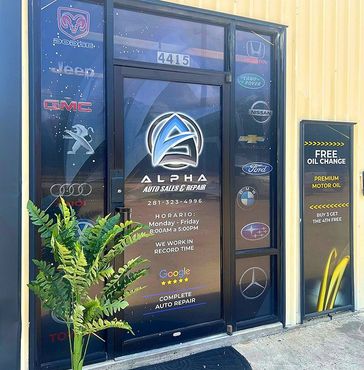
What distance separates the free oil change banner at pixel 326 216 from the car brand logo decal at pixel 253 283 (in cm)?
48

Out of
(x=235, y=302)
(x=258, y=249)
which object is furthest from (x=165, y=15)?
(x=235, y=302)

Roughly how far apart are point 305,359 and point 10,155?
9.27 ft

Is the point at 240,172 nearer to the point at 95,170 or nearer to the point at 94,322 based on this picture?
the point at 95,170

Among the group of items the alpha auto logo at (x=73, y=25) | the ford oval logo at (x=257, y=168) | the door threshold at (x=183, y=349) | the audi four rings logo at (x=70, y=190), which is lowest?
the door threshold at (x=183, y=349)

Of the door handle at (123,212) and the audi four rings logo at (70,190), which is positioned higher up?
the audi four rings logo at (70,190)

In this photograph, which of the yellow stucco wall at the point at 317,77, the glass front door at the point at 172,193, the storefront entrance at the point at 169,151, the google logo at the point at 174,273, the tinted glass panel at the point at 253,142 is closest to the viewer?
the storefront entrance at the point at 169,151

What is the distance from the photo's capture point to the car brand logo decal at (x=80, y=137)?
319 cm

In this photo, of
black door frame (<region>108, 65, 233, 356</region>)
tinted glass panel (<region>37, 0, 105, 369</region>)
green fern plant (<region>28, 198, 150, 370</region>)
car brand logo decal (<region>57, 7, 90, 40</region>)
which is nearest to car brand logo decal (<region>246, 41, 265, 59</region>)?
black door frame (<region>108, 65, 233, 356</region>)

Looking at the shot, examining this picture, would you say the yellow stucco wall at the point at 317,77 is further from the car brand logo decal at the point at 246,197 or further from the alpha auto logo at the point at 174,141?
the alpha auto logo at the point at 174,141

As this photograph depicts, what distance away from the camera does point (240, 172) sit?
3939 millimetres

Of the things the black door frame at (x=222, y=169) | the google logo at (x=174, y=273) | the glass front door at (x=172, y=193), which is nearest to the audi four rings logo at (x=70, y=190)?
the black door frame at (x=222, y=169)

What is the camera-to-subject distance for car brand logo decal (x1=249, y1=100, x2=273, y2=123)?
3998 mm

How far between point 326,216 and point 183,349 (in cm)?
198

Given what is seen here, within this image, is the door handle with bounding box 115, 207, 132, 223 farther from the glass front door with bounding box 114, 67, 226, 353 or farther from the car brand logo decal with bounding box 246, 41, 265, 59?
the car brand logo decal with bounding box 246, 41, 265, 59
